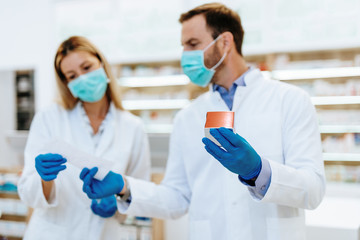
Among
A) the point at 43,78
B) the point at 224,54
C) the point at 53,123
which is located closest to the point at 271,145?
the point at 224,54

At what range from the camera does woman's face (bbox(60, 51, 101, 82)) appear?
1812mm

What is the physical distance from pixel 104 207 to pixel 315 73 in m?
3.95

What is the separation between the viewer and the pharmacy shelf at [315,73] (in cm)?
459

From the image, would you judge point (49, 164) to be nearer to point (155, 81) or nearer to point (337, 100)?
point (337, 100)

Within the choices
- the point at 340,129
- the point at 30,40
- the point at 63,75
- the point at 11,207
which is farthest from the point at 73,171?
the point at 30,40

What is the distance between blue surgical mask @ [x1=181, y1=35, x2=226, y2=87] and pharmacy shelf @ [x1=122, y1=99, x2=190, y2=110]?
12.2 ft

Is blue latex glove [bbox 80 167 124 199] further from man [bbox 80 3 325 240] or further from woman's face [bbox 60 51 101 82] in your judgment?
woman's face [bbox 60 51 101 82]

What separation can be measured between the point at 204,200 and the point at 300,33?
3.95 m

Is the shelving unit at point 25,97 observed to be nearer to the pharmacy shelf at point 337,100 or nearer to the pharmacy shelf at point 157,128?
the pharmacy shelf at point 157,128

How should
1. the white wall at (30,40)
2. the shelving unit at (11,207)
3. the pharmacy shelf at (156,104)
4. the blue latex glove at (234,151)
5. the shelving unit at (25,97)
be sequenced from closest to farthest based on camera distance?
the blue latex glove at (234,151) → the shelving unit at (11,207) → the pharmacy shelf at (156,104) → the shelving unit at (25,97) → the white wall at (30,40)

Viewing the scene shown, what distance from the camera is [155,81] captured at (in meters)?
5.67

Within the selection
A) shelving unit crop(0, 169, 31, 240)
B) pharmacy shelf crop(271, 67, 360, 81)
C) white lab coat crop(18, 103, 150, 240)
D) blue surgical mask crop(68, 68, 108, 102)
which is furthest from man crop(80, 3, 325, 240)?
pharmacy shelf crop(271, 67, 360, 81)

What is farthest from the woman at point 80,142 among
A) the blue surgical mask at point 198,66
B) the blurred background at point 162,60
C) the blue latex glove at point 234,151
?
the blurred background at point 162,60

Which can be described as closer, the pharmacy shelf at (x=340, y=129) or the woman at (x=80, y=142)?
the woman at (x=80, y=142)
